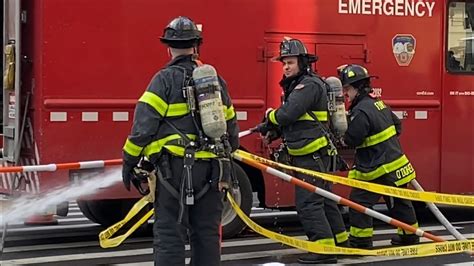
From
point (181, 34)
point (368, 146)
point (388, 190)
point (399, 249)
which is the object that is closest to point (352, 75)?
point (368, 146)

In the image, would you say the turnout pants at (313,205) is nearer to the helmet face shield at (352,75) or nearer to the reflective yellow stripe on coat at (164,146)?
the helmet face shield at (352,75)

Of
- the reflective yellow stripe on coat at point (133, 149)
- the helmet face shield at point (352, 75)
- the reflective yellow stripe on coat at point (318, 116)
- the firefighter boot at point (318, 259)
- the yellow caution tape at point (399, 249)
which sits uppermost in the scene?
the helmet face shield at point (352, 75)

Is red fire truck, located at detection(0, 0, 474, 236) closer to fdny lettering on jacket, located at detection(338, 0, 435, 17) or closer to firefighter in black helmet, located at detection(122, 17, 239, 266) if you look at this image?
fdny lettering on jacket, located at detection(338, 0, 435, 17)

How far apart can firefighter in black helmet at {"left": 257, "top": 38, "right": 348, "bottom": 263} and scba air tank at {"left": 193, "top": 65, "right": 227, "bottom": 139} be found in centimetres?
201

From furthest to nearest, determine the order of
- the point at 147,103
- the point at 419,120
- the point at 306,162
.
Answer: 1. the point at 419,120
2. the point at 306,162
3. the point at 147,103

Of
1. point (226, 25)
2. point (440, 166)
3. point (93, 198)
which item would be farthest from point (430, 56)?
point (93, 198)

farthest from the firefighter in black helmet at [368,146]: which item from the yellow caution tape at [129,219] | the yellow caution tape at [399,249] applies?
the yellow caution tape at [129,219]

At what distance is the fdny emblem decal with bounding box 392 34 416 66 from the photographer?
9469 millimetres

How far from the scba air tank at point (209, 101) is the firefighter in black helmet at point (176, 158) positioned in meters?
0.10

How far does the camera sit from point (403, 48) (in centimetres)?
952

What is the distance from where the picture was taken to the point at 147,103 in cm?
529

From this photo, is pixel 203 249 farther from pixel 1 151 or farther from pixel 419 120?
pixel 419 120

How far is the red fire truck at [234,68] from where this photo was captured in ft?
25.6

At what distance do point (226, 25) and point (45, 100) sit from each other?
2.09 metres
